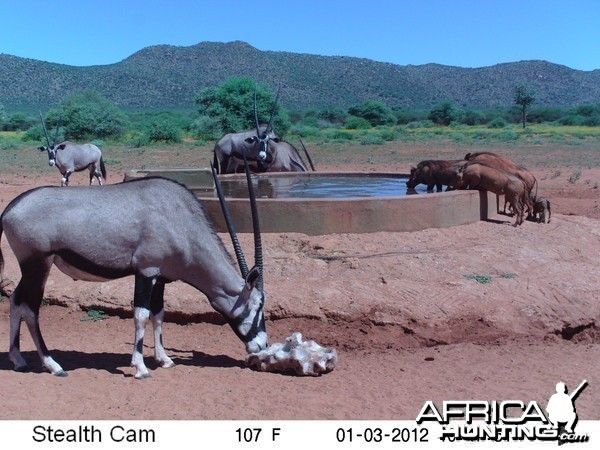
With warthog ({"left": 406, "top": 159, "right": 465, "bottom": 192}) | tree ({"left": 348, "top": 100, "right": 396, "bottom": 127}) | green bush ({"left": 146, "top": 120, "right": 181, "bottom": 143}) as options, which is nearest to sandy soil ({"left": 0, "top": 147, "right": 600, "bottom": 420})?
warthog ({"left": 406, "top": 159, "right": 465, "bottom": 192})

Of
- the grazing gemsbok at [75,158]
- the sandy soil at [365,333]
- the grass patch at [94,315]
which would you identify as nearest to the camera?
the sandy soil at [365,333]

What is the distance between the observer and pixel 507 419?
15.5ft

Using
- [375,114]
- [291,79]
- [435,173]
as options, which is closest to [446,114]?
[375,114]

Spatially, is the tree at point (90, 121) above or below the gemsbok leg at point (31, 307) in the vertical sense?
above

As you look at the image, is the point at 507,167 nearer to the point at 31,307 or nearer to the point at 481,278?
the point at 481,278

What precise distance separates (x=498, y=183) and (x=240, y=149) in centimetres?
782

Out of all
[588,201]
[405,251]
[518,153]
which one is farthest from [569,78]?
[405,251]

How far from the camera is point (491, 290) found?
7.38m

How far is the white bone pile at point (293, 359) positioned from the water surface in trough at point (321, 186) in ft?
15.3

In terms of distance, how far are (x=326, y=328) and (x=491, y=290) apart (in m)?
1.69

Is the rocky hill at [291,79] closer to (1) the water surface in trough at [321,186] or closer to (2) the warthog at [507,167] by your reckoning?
(1) the water surface in trough at [321,186]

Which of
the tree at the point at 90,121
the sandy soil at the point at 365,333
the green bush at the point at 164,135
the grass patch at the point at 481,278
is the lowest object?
the sandy soil at the point at 365,333

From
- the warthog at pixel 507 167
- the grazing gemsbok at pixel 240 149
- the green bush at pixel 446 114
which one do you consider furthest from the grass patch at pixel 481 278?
the green bush at pixel 446 114

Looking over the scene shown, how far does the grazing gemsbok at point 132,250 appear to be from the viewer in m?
5.58
